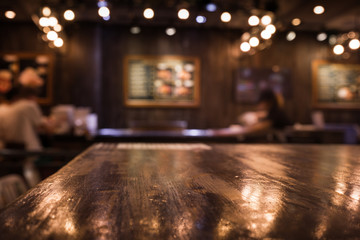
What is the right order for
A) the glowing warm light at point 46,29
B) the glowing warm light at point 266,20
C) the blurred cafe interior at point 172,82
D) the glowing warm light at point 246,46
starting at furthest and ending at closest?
the glowing warm light at point 246,46 → the glowing warm light at point 46,29 → the glowing warm light at point 266,20 → the blurred cafe interior at point 172,82

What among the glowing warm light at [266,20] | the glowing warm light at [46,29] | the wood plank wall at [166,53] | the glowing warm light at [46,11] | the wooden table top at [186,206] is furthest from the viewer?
the wood plank wall at [166,53]

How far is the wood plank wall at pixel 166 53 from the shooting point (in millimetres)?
5961

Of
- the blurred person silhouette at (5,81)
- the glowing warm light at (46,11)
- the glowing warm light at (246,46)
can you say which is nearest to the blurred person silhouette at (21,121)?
the glowing warm light at (46,11)

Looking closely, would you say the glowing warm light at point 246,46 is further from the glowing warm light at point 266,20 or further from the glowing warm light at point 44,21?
the glowing warm light at point 44,21

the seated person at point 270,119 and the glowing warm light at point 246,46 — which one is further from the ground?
the glowing warm light at point 246,46

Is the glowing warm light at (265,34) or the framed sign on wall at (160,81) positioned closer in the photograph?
the glowing warm light at (265,34)

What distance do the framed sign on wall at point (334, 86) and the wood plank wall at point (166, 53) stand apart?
Result: 0.14 meters

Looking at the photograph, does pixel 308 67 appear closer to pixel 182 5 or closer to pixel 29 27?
pixel 182 5

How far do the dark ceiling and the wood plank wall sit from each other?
26cm

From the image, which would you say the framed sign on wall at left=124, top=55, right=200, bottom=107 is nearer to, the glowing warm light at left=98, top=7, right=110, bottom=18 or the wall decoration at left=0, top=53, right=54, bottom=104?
the wall decoration at left=0, top=53, right=54, bottom=104

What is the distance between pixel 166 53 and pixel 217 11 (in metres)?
1.49

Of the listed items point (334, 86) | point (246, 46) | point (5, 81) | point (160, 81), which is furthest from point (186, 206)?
point (334, 86)

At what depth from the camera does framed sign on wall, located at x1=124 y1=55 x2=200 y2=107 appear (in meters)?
6.16

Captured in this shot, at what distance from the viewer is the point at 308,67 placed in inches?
262
